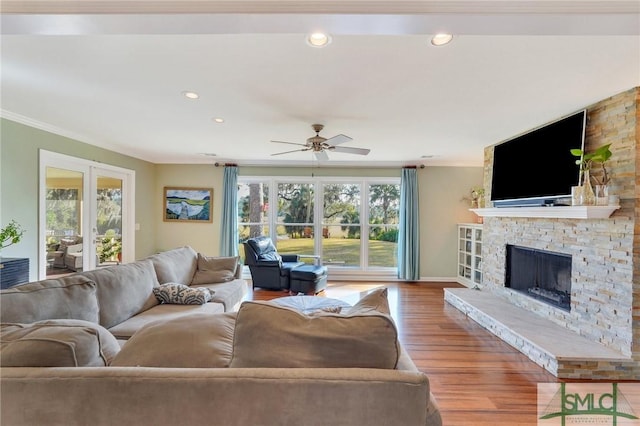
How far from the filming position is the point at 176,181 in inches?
236

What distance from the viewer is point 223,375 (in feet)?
3.28

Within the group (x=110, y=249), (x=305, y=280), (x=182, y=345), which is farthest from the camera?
(x=110, y=249)

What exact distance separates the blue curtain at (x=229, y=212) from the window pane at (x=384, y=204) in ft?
9.02

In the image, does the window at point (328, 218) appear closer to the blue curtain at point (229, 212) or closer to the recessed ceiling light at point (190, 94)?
the blue curtain at point (229, 212)

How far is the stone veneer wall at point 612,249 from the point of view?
93.5 inches

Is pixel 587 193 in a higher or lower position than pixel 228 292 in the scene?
higher

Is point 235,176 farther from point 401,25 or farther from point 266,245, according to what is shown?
point 401,25

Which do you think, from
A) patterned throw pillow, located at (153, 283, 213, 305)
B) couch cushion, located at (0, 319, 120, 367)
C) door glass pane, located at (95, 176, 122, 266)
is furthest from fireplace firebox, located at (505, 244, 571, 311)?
door glass pane, located at (95, 176, 122, 266)

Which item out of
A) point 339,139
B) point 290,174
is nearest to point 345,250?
point 290,174

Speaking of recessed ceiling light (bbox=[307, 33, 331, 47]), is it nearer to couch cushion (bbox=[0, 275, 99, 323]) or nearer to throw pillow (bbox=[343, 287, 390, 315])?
throw pillow (bbox=[343, 287, 390, 315])

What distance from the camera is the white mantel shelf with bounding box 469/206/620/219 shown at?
2.49 metres

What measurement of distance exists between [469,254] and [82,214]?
20.7 ft

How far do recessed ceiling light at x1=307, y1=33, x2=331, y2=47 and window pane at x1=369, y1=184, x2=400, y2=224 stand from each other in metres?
4.38

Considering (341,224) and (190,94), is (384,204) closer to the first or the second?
(341,224)
